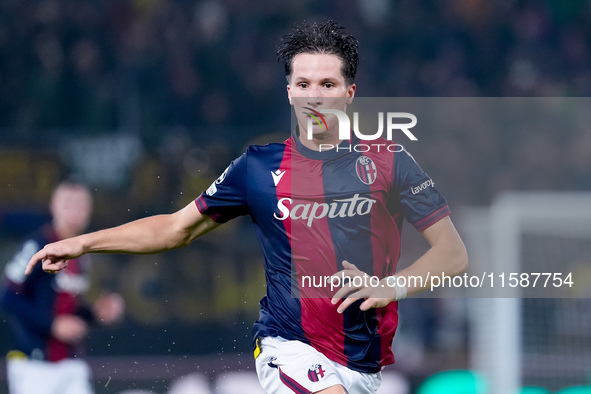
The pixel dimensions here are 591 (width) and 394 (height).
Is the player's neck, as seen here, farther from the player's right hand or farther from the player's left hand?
the player's right hand

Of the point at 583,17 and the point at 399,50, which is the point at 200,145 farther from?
the point at 583,17

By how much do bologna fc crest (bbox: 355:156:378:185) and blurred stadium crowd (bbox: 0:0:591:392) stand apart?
546cm

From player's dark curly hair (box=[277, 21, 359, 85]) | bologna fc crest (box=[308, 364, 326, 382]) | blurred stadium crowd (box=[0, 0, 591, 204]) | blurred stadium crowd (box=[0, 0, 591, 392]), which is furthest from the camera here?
blurred stadium crowd (box=[0, 0, 591, 204])

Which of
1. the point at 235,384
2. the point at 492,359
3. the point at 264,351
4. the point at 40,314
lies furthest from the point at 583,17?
the point at 264,351

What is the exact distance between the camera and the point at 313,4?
14.3m

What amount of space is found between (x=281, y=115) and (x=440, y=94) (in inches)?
97.2

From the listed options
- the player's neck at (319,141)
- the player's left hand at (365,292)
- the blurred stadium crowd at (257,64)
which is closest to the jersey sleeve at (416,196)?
the player's neck at (319,141)

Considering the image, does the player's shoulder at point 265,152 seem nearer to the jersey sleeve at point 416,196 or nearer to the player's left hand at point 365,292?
the jersey sleeve at point 416,196

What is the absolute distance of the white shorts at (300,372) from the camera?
152 inches

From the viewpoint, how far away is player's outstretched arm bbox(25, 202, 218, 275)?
4121 millimetres

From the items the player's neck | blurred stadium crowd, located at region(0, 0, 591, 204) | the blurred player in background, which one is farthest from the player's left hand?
blurred stadium crowd, located at region(0, 0, 591, 204)

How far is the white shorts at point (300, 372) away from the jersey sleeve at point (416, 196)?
2.40ft

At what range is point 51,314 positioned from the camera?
22.9 feet

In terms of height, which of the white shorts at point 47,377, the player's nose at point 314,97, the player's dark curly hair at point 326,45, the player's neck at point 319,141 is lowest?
the white shorts at point 47,377
